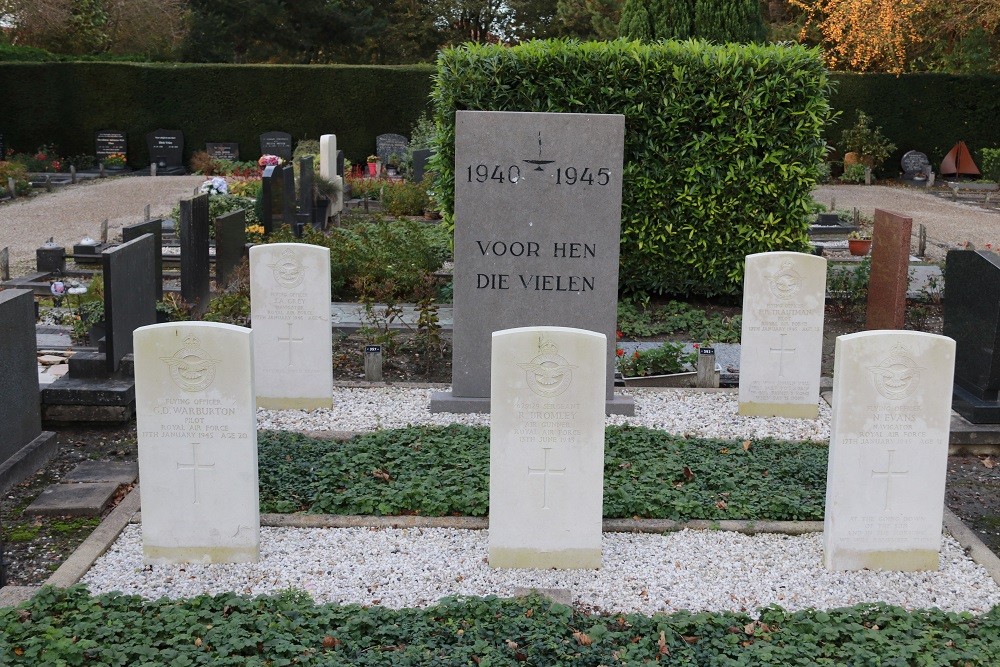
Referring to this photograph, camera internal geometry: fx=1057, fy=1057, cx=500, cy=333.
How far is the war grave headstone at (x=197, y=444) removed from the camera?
204 inches

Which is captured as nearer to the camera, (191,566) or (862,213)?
(191,566)

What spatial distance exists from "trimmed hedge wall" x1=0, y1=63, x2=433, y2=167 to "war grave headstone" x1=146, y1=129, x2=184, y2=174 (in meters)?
0.26

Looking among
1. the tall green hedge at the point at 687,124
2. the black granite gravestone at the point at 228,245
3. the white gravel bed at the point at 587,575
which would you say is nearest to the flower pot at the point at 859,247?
the tall green hedge at the point at 687,124

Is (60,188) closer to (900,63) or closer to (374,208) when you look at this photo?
(374,208)

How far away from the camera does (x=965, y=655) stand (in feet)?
14.1

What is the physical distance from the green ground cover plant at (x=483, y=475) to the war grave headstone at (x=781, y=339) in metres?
0.70

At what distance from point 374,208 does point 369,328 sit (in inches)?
387

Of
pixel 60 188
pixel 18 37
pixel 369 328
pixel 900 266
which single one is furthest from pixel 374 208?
pixel 18 37

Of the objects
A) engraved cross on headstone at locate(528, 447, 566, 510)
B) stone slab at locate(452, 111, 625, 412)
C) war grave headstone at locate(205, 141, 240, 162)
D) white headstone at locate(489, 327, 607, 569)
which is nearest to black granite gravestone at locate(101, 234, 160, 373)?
stone slab at locate(452, 111, 625, 412)

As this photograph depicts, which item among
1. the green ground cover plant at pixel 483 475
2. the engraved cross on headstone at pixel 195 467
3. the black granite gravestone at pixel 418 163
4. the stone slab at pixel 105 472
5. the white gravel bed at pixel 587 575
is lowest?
the white gravel bed at pixel 587 575

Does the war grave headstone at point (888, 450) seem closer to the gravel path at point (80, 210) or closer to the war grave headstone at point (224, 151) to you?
the gravel path at point (80, 210)

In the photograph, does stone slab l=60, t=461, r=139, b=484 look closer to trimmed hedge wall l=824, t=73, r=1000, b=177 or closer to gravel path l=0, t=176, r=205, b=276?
gravel path l=0, t=176, r=205, b=276

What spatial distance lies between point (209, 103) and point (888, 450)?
2371 centimetres

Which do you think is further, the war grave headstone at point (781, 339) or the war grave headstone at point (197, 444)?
the war grave headstone at point (781, 339)
